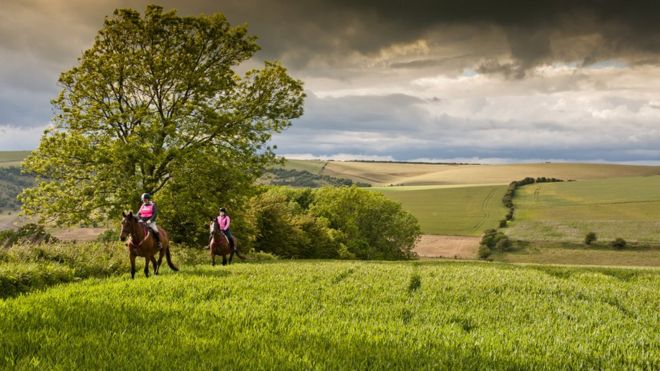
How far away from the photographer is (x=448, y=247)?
297 feet

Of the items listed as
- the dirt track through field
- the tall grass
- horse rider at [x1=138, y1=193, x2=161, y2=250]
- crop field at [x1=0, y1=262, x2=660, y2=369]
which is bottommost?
the dirt track through field

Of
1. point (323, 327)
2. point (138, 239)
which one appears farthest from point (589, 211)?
point (323, 327)

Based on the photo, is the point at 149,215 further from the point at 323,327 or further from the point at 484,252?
the point at 484,252

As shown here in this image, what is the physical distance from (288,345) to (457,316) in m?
4.68

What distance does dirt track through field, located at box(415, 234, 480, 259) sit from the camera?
84.8 meters

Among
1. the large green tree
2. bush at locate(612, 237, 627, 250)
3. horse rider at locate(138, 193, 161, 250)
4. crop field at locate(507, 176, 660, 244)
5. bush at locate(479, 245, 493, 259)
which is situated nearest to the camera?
horse rider at locate(138, 193, 161, 250)

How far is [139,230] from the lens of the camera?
17.7 metres

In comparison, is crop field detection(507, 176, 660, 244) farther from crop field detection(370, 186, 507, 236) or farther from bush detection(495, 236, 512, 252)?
crop field detection(370, 186, 507, 236)

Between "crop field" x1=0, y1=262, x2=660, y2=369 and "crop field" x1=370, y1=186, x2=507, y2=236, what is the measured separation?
9026cm

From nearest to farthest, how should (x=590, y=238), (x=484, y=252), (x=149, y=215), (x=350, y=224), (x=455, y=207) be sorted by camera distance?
1. (x=149, y=215)
2. (x=350, y=224)
3. (x=484, y=252)
4. (x=590, y=238)
5. (x=455, y=207)

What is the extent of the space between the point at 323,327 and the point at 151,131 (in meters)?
25.0

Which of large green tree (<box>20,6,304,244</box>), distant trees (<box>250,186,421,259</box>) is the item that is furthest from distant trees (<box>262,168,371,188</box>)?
large green tree (<box>20,6,304,244</box>)

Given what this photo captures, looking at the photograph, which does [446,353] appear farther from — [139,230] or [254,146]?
[254,146]

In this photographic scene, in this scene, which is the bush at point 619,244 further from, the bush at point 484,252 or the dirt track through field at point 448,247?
the dirt track through field at point 448,247
